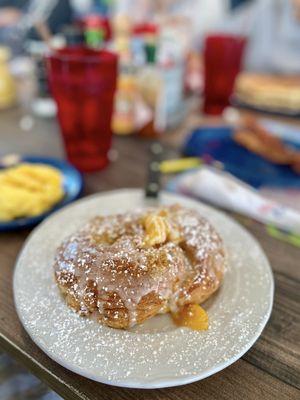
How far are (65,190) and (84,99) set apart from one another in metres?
0.26

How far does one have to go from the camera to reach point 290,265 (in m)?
0.70

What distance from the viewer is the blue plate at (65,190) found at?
73cm

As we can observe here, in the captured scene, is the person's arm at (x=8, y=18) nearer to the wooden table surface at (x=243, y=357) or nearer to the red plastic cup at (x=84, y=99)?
the red plastic cup at (x=84, y=99)

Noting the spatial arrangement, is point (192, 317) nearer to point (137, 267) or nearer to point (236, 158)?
point (137, 267)

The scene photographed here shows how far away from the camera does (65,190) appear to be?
2.83 feet

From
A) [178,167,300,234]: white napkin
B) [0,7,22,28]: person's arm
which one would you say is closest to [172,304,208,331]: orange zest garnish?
[178,167,300,234]: white napkin

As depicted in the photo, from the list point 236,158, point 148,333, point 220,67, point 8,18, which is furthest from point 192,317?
point 8,18

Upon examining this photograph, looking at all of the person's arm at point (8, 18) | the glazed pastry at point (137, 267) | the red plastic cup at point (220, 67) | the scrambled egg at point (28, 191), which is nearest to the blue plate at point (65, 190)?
the scrambled egg at point (28, 191)

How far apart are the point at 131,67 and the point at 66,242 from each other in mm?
756

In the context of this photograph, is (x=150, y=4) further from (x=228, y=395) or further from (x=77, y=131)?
(x=228, y=395)

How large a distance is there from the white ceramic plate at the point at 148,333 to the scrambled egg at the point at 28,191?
110 mm

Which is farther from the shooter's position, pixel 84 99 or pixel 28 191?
pixel 84 99

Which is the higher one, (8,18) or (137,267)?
(8,18)

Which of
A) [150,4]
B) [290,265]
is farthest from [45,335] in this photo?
[150,4]
